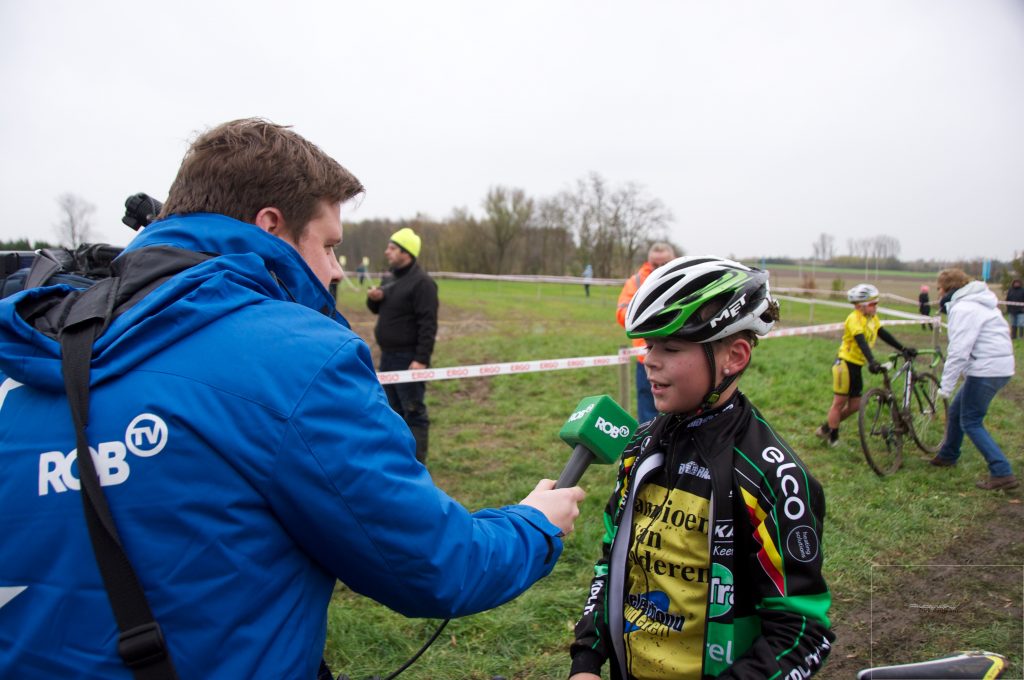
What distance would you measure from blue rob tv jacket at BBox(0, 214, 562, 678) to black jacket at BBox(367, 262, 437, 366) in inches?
210

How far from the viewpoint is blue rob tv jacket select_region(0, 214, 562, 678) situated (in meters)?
1.10

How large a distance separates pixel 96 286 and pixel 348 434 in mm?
646

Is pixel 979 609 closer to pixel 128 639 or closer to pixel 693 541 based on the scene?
pixel 693 541

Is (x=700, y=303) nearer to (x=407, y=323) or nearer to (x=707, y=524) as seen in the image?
(x=707, y=524)

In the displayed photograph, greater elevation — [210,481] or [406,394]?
[210,481]

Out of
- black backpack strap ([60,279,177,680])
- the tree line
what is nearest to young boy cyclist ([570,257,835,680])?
black backpack strap ([60,279,177,680])

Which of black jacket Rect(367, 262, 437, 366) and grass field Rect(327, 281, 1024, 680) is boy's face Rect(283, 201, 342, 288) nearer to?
grass field Rect(327, 281, 1024, 680)

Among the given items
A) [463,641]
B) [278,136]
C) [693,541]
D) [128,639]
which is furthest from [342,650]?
[278,136]

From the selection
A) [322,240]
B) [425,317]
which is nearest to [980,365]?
[425,317]

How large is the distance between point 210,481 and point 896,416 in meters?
7.81

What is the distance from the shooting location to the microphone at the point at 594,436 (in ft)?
6.32

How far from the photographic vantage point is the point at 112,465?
1.11 meters

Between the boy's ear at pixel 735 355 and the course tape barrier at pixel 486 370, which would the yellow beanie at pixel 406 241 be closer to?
the course tape barrier at pixel 486 370

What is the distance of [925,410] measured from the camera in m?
7.61
